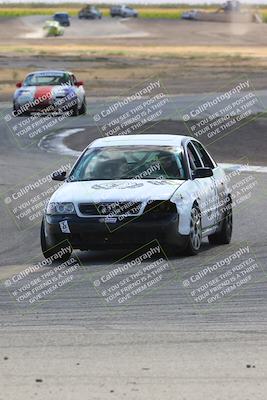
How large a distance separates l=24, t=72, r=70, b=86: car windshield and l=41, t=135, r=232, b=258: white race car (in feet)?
77.7

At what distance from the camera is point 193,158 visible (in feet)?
46.8

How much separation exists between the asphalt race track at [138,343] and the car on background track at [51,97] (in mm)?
23512

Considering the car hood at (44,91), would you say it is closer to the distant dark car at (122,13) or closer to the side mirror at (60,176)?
the side mirror at (60,176)

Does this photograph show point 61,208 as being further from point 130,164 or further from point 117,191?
point 130,164

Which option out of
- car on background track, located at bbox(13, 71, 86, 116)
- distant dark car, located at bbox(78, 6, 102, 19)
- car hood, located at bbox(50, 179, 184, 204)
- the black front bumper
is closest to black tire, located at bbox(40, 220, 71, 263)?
the black front bumper

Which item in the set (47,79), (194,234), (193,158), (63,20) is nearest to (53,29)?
(63,20)

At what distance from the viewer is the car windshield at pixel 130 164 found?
44.5ft

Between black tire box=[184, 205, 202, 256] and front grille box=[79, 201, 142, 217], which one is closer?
front grille box=[79, 201, 142, 217]

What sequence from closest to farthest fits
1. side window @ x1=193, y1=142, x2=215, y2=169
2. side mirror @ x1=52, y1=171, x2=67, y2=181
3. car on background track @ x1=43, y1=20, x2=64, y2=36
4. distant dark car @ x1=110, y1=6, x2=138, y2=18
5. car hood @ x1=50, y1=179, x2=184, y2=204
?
car hood @ x1=50, y1=179, x2=184, y2=204 → side mirror @ x1=52, y1=171, x2=67, y2=181 → side window @ x1=193, y1=142, x2=215, y2=169 → car on background track @ x1=43, y1=20, x2=64, y2=36 → distant dark car @ x1=110, y1=6, x2=138, y2=18

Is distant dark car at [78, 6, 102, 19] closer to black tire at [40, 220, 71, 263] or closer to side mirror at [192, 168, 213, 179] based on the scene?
side mirror at [192, 168, 213, 179]

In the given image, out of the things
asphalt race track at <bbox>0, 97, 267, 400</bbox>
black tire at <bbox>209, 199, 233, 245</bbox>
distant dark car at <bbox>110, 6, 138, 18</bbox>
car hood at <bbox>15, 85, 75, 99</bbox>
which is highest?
asphalt race track at <bbox>0, 97, 267, 400</bbox>

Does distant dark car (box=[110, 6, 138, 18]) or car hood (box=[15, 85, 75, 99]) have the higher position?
car hood (box=[15, 85, 75, 99])

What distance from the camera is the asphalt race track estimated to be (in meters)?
6.88

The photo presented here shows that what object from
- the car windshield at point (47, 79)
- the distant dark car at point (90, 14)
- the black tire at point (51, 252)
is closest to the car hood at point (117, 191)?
the black tire at point (51, 252)
